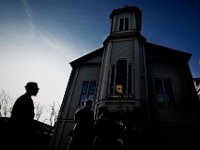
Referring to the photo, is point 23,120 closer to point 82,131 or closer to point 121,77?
point 82,131

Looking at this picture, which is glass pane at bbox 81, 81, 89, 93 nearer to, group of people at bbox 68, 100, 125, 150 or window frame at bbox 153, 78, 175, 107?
window frame at bbox 153, 78, 175, 107

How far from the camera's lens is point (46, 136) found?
50.5 feet

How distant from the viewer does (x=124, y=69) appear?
1200cm

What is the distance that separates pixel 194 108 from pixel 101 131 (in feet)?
28.9

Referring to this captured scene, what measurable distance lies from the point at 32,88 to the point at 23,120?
2.42ft

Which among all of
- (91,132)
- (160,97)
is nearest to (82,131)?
(91,132)

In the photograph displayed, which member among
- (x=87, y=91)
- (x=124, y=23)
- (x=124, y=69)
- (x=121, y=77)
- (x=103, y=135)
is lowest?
(x=103, y=135)

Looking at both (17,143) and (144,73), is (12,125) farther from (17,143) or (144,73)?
(144,73)

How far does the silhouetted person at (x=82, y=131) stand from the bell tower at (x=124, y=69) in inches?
232

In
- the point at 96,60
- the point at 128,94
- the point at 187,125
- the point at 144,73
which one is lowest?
the point at 187,125

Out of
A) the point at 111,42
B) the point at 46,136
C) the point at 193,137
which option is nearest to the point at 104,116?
the point at 193,137

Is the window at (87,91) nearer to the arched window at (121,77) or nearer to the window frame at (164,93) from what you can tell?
the arched window at (121,77)

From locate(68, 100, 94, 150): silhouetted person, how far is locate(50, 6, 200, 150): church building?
435cm

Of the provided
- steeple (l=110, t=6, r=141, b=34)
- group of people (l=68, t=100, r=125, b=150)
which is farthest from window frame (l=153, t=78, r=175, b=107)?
group of people (l=68, t=100, r=125, b=150)
